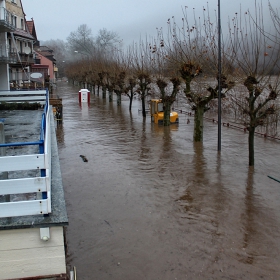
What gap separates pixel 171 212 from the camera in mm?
9102

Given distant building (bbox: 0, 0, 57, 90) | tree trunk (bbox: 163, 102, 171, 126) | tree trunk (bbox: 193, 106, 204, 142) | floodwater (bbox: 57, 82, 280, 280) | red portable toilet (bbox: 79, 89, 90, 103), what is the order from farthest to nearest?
1. red portable toilet (bbox: 79, 89, 90, 103)
2. tree trunk (bbox: 163, 102, 171, 126)
3. distant building (bbox: 0, 0, 57, 90)
4. tree trunk (bbox: 193, 106, 204, 142)
5. floodwater (bbox: 57, 82, 280, 280)

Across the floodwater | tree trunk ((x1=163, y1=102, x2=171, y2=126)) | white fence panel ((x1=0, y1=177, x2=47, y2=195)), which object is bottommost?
the floodwater

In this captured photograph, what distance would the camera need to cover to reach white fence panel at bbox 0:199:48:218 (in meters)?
4.43

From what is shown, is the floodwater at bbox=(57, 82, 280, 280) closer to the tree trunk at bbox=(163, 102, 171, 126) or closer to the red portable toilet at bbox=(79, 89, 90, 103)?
the tree trunk at bbox=(163, 102, 171, 126)

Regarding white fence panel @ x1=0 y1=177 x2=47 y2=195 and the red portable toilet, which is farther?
the red portable toilet

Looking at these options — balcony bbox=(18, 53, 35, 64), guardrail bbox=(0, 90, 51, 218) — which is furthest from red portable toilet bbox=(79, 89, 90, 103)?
guardrail bbox=(0, 90, 51, 218)

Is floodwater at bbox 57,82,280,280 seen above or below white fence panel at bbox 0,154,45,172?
below

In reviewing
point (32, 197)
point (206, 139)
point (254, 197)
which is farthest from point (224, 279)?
point (206, 139)

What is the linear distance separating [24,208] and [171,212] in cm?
519

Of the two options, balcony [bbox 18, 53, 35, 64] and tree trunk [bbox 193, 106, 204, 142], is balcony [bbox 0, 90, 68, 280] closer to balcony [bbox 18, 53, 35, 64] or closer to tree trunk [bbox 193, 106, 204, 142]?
tree trunk [bbox 193, 106, 204, 142]

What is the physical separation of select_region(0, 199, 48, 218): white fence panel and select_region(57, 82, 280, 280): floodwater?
2.26 metres

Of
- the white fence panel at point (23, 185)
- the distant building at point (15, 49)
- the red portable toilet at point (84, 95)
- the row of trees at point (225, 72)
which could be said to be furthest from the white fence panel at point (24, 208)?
the red portable toilet at point (84, 95)

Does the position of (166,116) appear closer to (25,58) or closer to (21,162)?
(21,162)

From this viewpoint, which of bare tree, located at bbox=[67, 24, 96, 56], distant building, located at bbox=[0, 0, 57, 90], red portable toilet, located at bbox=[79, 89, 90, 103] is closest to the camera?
distant building, located at bbox=[0, 0, 57, 90]
